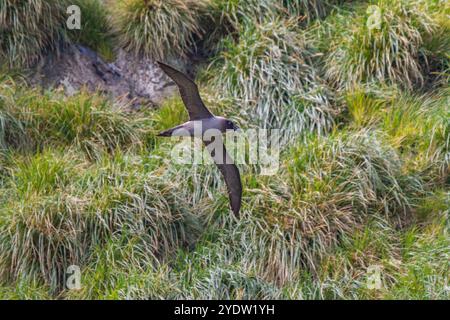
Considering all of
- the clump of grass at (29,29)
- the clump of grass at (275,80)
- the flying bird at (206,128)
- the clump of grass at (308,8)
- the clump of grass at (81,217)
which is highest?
the clump of grass at (308,8)

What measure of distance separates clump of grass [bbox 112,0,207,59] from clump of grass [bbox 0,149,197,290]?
1.80m

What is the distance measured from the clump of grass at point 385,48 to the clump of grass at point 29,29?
2.54 m

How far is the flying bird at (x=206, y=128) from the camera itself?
7305 millimetres

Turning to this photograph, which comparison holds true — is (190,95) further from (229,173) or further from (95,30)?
(95,30)

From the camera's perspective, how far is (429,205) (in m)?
8.96

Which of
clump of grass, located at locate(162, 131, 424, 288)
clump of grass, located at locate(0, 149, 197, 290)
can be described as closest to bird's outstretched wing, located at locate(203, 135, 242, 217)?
clump of grass, located at locate(162, 131, 424, 288)

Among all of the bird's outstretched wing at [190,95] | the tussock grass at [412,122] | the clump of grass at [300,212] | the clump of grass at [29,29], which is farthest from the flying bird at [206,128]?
the clump of grass at [29,29]

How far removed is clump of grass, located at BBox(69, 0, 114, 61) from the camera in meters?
10.5

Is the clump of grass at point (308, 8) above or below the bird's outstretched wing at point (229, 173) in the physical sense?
above

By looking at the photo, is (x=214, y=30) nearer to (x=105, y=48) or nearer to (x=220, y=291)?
(x=105, y=48)

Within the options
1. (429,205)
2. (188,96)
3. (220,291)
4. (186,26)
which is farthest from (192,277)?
(186,26)

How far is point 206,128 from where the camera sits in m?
7.71

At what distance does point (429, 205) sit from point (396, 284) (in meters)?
1.03

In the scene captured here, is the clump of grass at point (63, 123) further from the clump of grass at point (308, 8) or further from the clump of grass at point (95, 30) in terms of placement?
the clump of grass at point (308, 8)
